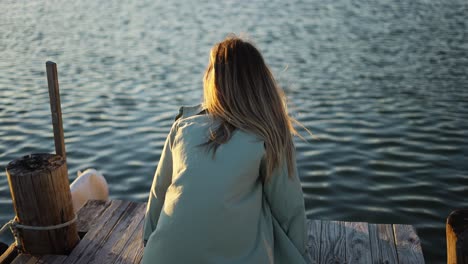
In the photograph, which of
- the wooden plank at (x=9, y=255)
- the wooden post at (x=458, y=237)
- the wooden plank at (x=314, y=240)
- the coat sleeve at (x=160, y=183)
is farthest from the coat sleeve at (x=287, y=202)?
the wooden plank at (x=9, y=255)

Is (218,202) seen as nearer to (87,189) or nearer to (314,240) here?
(314,240)

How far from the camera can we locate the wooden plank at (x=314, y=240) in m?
4.15

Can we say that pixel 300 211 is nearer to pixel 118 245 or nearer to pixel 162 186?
pixel 162 186

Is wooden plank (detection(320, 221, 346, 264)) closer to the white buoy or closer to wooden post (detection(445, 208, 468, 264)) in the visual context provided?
wooden post (detection(445, 208, 468, 264))

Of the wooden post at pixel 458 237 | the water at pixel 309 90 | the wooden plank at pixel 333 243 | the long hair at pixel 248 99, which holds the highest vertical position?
the long hair at pixel 248 99

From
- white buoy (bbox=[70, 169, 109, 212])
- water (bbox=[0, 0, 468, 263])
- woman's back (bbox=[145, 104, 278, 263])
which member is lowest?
water (bbox=[0, 0, 468, 263])

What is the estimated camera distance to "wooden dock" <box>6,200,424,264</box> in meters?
4.12

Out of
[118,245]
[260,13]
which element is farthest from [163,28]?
[118,245]

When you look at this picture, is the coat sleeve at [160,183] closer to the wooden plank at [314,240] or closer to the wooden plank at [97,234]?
the wooden plank at [97,234]

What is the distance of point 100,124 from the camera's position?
8703 millimetres

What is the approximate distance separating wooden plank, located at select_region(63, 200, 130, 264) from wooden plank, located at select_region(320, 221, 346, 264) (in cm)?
156

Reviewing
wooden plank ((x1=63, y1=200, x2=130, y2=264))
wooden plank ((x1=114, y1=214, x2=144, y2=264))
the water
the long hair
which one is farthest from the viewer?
the water

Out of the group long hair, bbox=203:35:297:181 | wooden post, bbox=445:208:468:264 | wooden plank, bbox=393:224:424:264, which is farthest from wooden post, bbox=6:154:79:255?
wooden post, bbox=445:208:468:264

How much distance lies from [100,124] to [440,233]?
4875 millimetres
